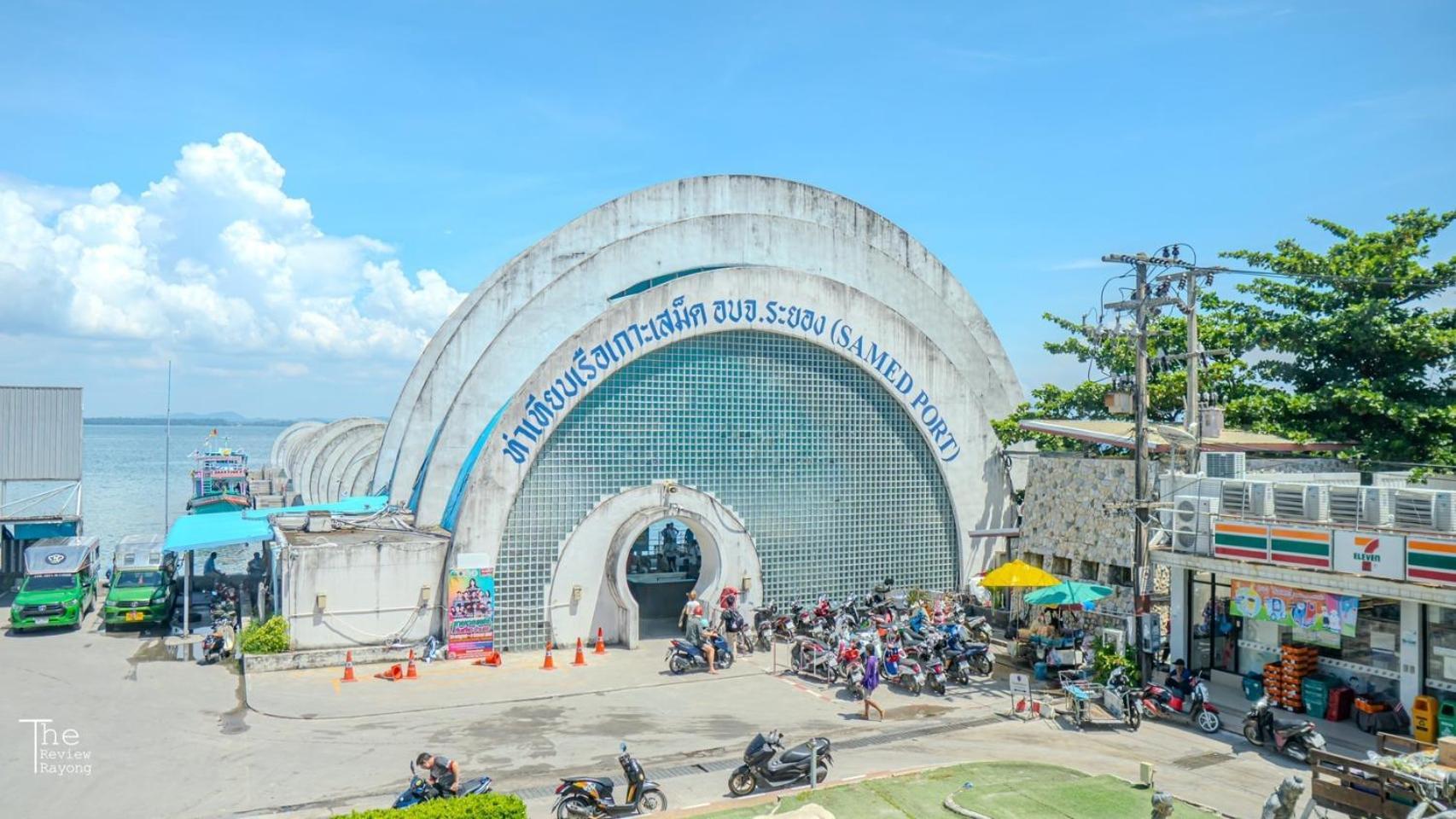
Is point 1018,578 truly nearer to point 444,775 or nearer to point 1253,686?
point 1253,686

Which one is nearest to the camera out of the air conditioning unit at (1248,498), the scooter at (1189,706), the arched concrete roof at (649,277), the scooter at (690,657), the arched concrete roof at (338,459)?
the scooter at (1189,706)

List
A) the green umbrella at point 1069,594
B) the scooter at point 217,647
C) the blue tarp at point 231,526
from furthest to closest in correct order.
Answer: the blue tarp at point 231,526 < the scooter at point 217,647 < the green umbrella at point 1069,594

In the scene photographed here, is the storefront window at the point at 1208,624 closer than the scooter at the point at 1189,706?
No

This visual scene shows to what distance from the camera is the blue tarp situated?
2483 cm

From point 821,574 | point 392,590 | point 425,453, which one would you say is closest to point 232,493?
point 425,453

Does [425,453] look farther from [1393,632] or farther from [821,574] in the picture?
[1393,632]

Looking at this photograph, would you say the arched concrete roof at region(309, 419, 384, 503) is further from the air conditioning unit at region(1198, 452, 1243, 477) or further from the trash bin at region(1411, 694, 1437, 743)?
the trash bin at region(1411, 694, 1437, 743)

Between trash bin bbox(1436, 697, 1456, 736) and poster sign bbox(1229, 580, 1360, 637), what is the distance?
174 cm

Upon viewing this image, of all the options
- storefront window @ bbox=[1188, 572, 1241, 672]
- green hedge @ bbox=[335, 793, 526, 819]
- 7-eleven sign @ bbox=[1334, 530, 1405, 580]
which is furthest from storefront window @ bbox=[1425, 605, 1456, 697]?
green hedge @ bbox=[335, 793, 526, 819]

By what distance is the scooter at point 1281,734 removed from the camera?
52.7ft

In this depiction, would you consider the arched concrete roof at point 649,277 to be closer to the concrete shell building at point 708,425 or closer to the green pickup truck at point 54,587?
the concrete shell building at point 708,425

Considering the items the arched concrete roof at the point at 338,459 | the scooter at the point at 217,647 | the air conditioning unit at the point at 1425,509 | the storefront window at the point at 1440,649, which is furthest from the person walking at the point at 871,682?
the arched concrete roof at the point at 338,459

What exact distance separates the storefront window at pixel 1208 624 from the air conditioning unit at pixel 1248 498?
160 centimetres

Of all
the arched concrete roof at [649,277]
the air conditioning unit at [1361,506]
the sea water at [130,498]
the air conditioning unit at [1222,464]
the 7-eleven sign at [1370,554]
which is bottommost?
the sea water at [130,498]
